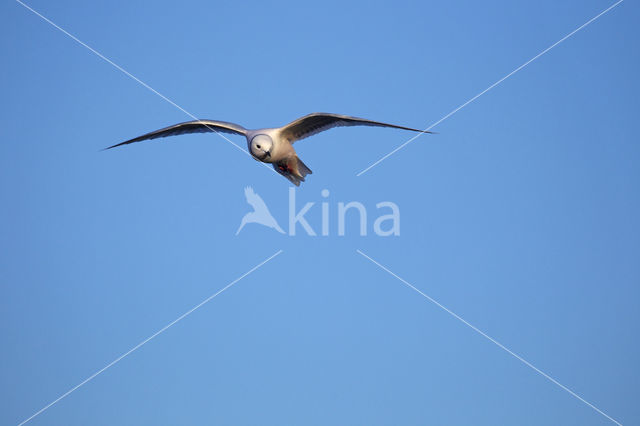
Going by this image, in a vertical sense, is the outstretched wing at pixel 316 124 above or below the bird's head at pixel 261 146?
above

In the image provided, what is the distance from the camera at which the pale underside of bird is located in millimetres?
16375

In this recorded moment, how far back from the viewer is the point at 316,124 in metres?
16.8

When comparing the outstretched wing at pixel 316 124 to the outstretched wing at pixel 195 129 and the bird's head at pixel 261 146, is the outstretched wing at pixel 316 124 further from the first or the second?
the outstretched wing at pixel 195 129

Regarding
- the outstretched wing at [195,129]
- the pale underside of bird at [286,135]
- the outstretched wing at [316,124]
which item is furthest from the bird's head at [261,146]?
the outstretched wing at [195,129]

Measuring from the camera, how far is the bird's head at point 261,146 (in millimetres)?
16312

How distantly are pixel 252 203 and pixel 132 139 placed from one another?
3220 millimetres

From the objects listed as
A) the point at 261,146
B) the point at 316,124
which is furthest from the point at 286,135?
the point at 261,146

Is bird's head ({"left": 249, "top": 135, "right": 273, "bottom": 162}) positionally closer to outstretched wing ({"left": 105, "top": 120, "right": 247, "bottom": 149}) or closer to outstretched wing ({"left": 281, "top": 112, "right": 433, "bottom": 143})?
outstretched wing ({"left": 281, "top": 112, "right": 433, "bottom": 143})

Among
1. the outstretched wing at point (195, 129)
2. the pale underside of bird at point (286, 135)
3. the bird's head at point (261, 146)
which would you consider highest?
the outstretched wing at point (195, 129)

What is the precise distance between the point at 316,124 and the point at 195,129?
2.55 metres

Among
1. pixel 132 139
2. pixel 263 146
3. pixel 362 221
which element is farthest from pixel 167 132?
pixel 362 221

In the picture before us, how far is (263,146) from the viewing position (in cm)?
1631

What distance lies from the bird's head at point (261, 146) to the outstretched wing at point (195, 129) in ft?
2.40

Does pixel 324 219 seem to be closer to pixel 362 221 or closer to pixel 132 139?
pixel 362 221
